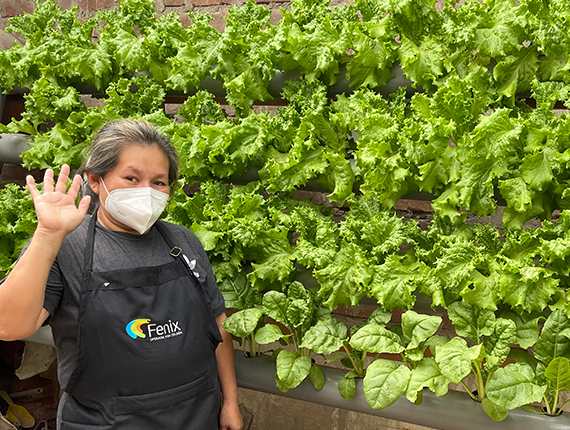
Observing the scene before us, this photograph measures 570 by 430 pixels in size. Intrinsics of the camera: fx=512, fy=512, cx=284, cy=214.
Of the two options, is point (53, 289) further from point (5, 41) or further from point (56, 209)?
point (5, 41)

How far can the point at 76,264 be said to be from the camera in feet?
3.71

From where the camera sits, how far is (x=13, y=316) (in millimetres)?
978

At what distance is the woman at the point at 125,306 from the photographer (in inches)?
43.3

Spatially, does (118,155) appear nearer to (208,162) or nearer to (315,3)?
(208,162)

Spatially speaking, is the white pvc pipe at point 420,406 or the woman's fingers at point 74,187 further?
the white pvc pipe at point 420,406

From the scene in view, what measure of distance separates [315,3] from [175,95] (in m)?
0.63

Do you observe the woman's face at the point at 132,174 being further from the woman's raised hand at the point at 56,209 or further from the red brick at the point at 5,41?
the red brick at the point at 5,41

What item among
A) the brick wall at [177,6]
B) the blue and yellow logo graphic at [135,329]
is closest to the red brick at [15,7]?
the brick wall at [177,6]

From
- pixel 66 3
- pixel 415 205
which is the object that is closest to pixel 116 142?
pixel 415 205

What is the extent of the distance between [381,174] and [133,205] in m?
0.64

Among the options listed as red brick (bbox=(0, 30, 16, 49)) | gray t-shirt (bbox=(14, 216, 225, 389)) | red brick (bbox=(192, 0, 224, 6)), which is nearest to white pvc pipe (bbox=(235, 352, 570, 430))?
gray t-shirt (bbox=(14, 216, 225, 389))

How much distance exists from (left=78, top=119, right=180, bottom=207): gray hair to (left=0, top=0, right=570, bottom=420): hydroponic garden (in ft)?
1.11

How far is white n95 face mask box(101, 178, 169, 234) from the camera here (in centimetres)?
115

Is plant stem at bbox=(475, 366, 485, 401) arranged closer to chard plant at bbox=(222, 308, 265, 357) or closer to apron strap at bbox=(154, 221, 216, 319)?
chard plant at bbox=(222, 308, 265, 357)
